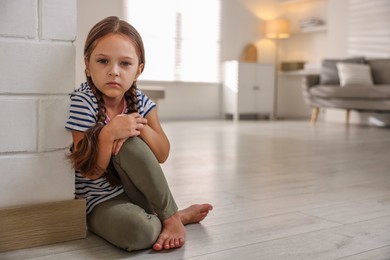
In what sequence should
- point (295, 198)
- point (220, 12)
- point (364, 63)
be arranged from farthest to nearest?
point (220, 12), point (364, 63), point (295, 198)

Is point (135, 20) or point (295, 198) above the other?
point (135, 20)

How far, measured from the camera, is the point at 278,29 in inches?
285

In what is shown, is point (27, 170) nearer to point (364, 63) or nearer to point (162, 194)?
point (162, 194)

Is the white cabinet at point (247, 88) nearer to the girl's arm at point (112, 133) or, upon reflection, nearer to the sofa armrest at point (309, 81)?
the sofa armrest at point (309, 81)

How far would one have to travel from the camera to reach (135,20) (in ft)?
20.1

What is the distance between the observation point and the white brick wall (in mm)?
1002

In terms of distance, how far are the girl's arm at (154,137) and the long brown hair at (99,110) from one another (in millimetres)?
56

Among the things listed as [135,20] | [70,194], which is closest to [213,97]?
[135,20]

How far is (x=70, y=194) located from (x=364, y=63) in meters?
5.52

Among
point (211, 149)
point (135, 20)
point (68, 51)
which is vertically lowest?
point (211, 149)

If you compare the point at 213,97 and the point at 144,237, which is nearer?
the point at 144,237

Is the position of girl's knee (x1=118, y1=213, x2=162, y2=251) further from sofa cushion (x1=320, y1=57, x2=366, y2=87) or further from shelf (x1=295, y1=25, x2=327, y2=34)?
shelf (x1=295, y1=25, x2=327, y2=34)

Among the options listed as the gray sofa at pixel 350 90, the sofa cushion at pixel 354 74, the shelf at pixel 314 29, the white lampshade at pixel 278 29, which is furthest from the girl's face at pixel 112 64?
the white lampshade at pixel 278 29

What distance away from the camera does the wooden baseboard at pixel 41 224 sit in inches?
40.3
